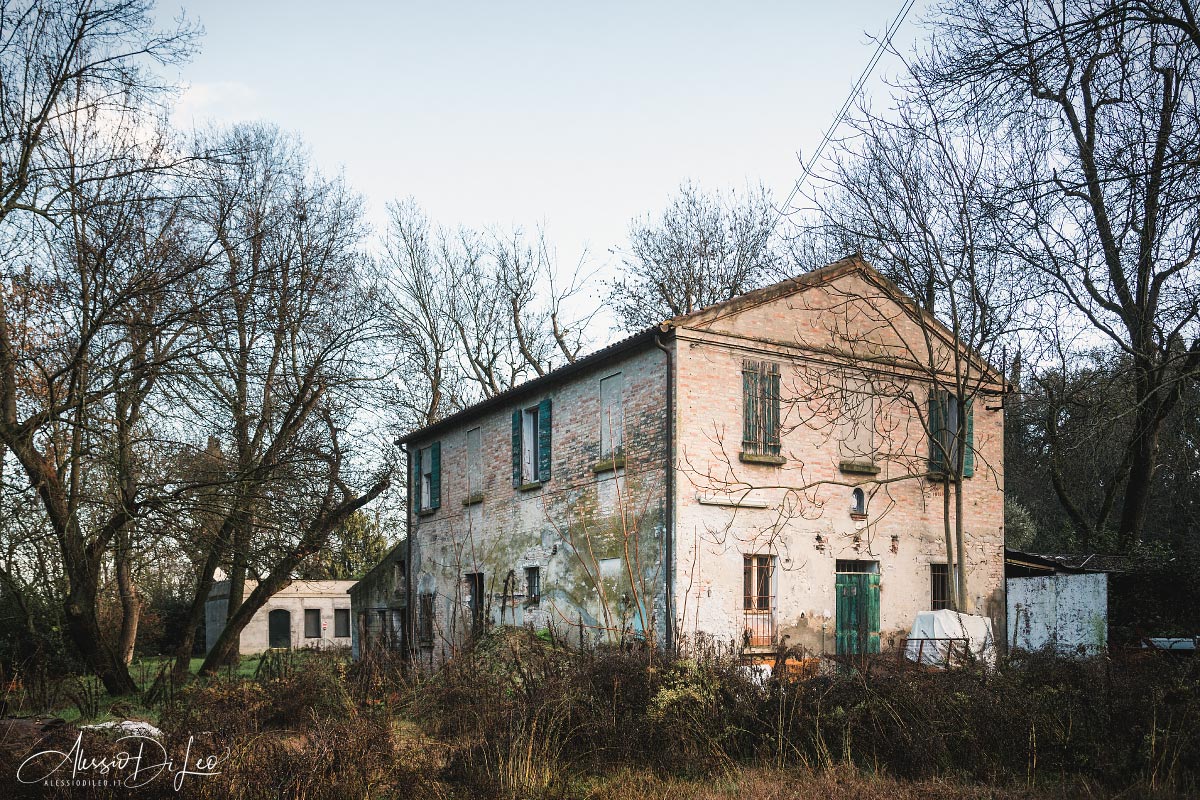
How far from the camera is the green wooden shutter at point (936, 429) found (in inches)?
722

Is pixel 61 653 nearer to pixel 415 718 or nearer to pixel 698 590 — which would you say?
pixel 415 718

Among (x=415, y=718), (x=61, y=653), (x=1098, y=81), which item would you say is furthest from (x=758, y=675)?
(x=61, y=653)

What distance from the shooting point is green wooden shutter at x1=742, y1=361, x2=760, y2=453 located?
16547 millimetres

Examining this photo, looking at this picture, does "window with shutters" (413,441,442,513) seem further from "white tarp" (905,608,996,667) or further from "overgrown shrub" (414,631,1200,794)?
"overgrown shrub" (414,631,1200,794)

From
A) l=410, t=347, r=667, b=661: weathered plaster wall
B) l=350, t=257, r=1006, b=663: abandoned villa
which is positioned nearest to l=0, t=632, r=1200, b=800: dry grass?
l=410, t=347, r=667, b=661: weathered plaster wall

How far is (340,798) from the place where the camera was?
774 cm

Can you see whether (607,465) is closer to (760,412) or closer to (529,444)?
(760,412)

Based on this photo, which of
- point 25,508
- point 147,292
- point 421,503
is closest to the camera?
point 147,292

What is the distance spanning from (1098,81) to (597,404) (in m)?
10.2

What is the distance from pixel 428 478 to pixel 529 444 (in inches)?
218

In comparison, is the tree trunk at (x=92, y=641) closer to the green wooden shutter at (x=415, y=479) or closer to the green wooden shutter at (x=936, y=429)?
the green wooden shutter at (x=415, y=479)

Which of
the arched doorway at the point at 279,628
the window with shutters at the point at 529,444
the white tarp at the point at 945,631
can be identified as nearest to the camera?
the white tarp at the point at 945,631

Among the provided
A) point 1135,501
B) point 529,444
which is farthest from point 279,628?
point 1135,501
